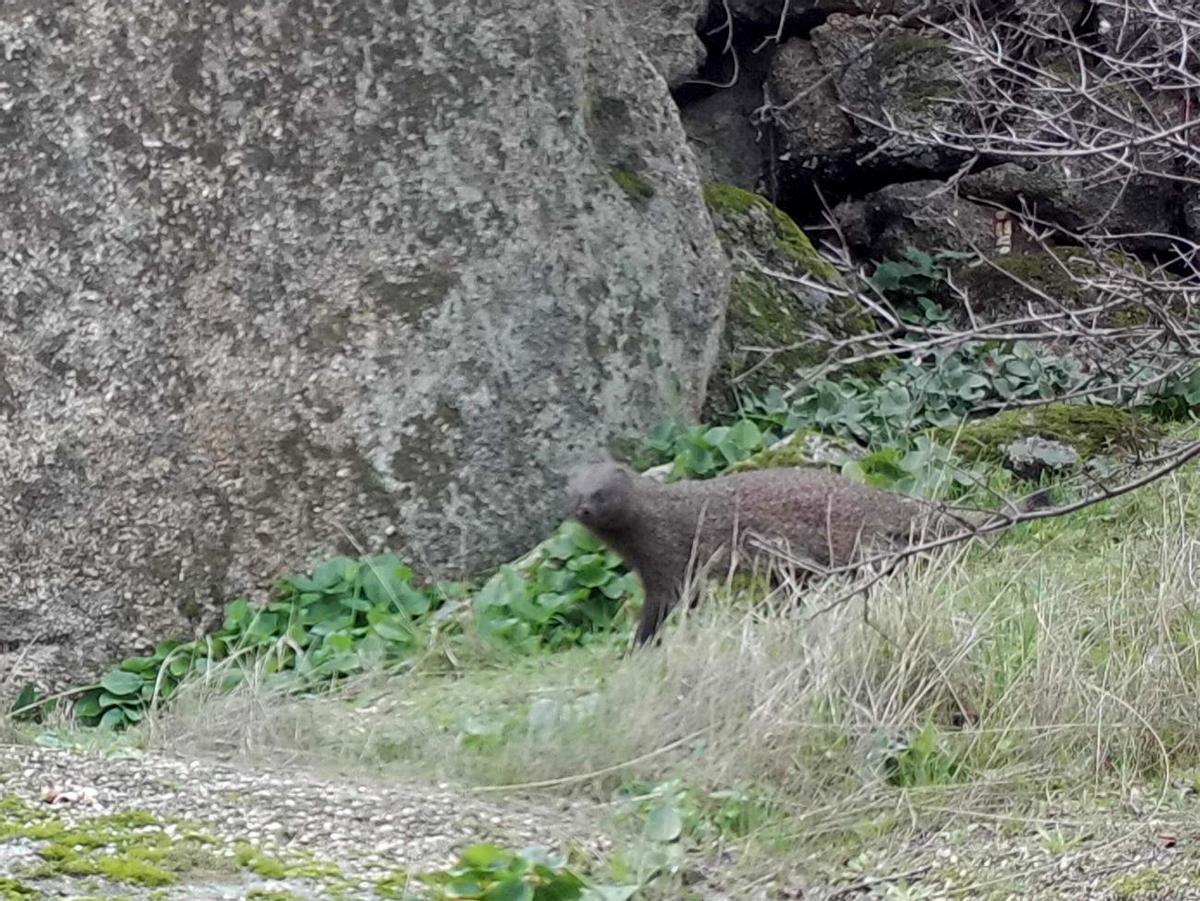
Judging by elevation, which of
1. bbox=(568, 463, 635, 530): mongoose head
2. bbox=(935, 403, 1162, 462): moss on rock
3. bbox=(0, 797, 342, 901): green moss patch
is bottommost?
bbox=(935, 403, 1162, 462): moss on rock

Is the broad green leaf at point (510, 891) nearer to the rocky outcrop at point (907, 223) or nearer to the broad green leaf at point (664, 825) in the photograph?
the broad green leaf at point (664, 825)

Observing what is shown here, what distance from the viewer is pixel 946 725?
5270mm

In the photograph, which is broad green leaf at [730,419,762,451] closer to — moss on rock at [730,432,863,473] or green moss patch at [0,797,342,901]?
moss on rock at [730,432,863,473]

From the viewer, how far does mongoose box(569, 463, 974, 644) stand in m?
7.05

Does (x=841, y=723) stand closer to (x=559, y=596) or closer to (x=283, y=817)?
(x=283, y=817)

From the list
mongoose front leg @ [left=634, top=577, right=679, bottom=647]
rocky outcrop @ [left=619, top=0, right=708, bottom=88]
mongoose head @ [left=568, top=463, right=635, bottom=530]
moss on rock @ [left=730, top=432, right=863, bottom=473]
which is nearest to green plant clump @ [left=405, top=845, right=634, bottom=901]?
mongoose front leg @ [left=634, top=577, right=679, bottom=647]

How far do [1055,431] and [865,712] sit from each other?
371 centimetres

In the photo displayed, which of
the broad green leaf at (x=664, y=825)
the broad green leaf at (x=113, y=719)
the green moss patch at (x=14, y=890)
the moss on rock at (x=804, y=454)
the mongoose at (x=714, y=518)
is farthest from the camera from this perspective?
the moss on rock at (x=804, y=454)

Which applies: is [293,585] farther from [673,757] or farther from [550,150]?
[673,757]

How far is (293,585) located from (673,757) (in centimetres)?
283

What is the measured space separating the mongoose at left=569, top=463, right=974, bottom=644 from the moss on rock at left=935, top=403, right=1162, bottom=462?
4.04 feet

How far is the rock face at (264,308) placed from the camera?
7.73 meters

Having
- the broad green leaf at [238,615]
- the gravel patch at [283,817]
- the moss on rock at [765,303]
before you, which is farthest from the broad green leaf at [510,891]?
the moss on rock at [765,303]

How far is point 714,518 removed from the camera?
7227mm
